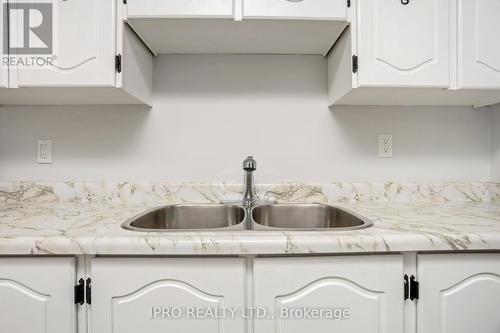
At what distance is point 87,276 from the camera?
0.79 m

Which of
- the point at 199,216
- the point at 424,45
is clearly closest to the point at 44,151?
the point at 199,216

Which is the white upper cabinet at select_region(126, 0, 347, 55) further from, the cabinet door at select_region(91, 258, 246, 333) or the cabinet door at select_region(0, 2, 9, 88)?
the cabinet door at select_region(91, 258, 246, 333)

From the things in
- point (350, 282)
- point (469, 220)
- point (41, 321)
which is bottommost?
point (41, 321)

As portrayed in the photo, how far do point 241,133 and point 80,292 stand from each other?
3.00 feet

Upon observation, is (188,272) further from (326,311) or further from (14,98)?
(14,98)

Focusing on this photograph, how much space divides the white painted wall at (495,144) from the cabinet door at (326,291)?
99cm

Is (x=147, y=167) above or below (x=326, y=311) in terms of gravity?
above

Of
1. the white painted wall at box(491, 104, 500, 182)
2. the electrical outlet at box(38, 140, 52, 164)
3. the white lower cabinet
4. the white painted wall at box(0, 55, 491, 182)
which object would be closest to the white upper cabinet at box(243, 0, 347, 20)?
the white painted wall at box(0, 55, 491, 182)

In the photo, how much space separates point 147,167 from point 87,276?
67cm

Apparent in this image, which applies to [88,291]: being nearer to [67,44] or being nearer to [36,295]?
[36,295]

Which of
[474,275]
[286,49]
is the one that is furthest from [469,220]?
[286,49]

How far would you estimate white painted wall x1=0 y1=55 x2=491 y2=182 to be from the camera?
1375 mm

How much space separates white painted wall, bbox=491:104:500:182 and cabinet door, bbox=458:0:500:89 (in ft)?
1.26

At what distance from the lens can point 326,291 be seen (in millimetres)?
787
